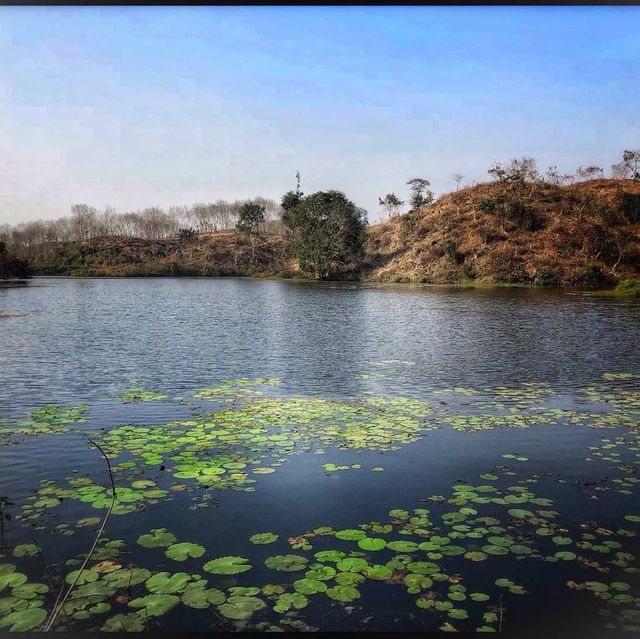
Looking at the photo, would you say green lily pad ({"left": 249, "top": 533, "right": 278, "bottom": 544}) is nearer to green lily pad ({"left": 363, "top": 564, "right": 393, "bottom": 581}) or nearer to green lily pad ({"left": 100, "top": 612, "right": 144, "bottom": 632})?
green lily pad ({"left": 363, "top": 564, "right": 393, "bottom": 581})

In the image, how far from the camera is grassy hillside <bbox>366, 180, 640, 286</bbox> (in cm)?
2830

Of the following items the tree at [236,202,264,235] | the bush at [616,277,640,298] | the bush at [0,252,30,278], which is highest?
the tree at [236,202,264,235]

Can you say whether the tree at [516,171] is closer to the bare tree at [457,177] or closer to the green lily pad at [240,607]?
the bare tree at [457,177]

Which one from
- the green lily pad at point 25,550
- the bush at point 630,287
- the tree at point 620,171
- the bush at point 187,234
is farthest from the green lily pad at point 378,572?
the tree at point 620,171

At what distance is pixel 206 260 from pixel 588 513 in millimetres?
26711

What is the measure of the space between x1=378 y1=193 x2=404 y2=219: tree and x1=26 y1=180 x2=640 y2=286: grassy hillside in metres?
0.65

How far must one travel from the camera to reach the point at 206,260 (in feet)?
94.7

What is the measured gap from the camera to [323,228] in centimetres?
2583

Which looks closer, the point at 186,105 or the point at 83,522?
the point at 83,522

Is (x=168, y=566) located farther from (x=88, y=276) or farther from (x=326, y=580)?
(x=88, y=276)

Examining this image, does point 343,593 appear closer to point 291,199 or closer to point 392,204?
point 291,199

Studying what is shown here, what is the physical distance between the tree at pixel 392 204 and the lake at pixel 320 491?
21465mm

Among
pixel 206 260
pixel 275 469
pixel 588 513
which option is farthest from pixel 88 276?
pixel 588 513

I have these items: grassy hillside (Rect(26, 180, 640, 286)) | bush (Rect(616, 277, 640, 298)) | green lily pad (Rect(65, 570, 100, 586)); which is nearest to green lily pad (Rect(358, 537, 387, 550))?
green lily pad (Rect(65, 570, 100, 586))
